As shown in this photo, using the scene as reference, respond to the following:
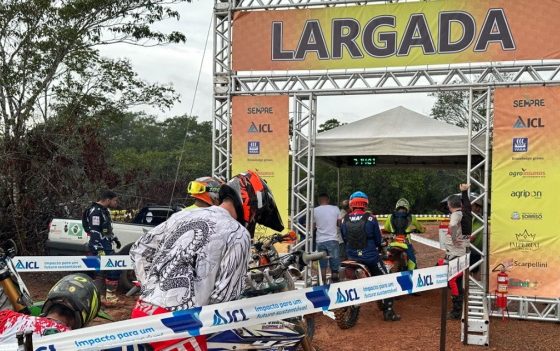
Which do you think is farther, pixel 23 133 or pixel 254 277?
pixel 23 133

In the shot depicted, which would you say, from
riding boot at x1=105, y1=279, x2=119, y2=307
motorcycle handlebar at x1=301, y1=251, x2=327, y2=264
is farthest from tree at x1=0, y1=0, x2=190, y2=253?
motorcycle handlebar at x1=301, y1=251, x2=327, y2=264

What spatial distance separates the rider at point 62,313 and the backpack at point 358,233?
5207 millimetres

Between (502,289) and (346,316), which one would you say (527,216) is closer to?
(502,289)

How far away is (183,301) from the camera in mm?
2467

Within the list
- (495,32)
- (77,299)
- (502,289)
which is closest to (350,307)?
(502,289)

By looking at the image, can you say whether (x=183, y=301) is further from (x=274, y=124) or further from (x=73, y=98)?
(x=73, y=98)

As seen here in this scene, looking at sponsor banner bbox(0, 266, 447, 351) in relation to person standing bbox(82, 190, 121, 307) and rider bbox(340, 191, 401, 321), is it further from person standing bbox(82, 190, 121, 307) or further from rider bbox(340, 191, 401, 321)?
person standing bbox(82, 190, 121, 307)

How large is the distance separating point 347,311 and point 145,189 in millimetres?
12180

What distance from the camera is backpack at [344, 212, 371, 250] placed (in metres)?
7.73

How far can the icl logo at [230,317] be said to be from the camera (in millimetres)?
2582

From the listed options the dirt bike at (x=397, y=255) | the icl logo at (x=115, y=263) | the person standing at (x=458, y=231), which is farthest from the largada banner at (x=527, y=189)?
the icl logo at (x=115, y=263)

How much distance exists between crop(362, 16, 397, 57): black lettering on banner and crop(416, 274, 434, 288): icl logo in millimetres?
5108

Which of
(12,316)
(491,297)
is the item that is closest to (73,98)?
(491,297)

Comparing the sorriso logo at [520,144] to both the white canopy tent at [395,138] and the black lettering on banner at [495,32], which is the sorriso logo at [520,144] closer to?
the white canopy tent at [395,138]
